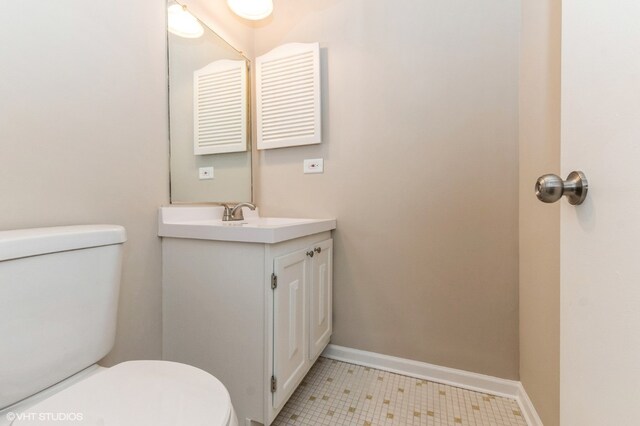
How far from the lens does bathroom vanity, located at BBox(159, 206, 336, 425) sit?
1.01 metres

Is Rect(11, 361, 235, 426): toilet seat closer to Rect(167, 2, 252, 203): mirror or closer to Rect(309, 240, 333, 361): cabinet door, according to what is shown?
Rect(309, 240, 333, 361): cabinet door

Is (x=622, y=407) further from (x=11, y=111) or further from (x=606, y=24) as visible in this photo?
(x=11, y=111)

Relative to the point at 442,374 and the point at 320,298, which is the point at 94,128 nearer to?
the point at 320,298

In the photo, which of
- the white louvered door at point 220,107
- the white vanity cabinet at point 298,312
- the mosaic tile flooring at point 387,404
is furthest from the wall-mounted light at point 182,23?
the mosaic tile flooring at point 387,404

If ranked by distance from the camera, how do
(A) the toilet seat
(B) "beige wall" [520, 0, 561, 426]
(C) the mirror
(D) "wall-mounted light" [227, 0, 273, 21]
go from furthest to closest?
(D) "wall-mounted light" [227, 0, 273, 21], (C) the mirror, (B) "beige wall" [520, 0, 561, 426], (A) the toilet seat

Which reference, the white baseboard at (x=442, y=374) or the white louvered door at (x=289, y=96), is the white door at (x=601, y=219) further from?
the white louvered door at (x=289, y=96)

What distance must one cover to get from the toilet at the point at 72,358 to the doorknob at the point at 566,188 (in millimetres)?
768

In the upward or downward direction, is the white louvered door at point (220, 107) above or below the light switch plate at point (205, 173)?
above

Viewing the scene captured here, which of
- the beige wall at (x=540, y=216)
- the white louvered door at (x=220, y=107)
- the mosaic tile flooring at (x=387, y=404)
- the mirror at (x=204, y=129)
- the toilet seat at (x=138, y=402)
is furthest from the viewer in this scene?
the white louvered door at (x=220, y=107)

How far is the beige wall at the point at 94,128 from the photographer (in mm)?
796

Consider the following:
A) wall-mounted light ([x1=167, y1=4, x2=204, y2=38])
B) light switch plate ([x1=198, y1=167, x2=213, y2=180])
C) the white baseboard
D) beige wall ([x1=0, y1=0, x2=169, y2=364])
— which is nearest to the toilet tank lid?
beige wall ([x1=0, y1=0, x2=169, y2=364])

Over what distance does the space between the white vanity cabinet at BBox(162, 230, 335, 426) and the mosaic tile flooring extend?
0.19m

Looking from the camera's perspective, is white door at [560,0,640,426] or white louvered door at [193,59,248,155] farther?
white louvered door at [193,59,248,155]

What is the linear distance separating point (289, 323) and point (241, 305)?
0.21 meters
